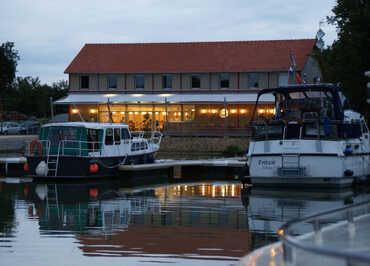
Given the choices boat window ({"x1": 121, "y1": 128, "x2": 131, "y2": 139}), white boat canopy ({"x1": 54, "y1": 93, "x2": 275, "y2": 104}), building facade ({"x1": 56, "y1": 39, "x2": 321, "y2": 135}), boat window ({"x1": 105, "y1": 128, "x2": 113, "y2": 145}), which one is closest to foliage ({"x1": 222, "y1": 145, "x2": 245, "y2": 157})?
white boat canopy ({"x1": 54, "y1": 93, "x2": 275, "y2": 104})

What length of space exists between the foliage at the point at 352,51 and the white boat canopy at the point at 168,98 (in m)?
14.4

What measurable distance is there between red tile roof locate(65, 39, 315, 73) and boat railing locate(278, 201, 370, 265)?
44523 millimetres

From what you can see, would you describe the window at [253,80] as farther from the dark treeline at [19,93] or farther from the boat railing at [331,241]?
the boat railing at [331,241]

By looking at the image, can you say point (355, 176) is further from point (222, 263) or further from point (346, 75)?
point (222, 263)

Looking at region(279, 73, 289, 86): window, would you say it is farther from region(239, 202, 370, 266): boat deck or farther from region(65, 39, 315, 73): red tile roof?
region(239, 202, 370, 266): boat deck

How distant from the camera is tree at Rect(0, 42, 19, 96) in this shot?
74.6m

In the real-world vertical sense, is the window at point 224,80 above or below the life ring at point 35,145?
above

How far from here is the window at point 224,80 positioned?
5356 cm

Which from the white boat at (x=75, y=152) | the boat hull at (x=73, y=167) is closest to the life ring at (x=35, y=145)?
the white boat at (x=75, y=152)

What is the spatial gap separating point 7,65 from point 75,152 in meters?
51.8

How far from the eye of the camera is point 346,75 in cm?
3262

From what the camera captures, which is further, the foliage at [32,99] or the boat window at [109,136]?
the foliage at [32,99]

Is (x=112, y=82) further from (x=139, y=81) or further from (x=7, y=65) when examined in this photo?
(x=7, y=65)

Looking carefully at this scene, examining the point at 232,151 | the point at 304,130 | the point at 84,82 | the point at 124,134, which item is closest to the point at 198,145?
the point at 232,151
